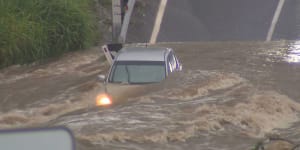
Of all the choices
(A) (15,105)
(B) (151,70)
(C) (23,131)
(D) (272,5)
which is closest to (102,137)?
(B) (151,70)

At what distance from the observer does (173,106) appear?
11.8 metres

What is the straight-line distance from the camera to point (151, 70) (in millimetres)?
12297

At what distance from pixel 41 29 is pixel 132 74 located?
8.74 meters

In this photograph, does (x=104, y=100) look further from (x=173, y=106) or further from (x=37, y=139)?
(x=37, y=139)

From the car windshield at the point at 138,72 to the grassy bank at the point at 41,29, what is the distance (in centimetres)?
744

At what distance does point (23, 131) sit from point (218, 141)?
25.8ft

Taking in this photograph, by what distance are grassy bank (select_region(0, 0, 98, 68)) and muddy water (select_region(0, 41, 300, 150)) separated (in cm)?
75

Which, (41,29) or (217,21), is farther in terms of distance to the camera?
(217,21)

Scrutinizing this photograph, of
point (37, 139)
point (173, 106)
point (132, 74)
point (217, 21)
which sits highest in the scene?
point (37, 139)

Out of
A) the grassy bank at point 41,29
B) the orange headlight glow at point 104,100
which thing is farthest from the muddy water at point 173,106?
the grassy bank at point 41,29

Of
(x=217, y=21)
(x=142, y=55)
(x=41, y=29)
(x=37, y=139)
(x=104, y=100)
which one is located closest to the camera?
(x=37, y=139)

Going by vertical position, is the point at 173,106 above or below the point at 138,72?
below

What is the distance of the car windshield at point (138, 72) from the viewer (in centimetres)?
1202

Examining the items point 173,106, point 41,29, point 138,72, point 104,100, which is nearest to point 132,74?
point 138,72
